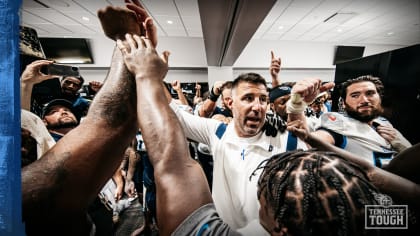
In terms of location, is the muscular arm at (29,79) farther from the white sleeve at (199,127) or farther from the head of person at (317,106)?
the head of person at (317,106)

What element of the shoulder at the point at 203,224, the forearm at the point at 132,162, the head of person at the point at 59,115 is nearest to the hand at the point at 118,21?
the head of person at the point at 59,115

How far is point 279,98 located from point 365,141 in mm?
705

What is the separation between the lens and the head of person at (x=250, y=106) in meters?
0.95

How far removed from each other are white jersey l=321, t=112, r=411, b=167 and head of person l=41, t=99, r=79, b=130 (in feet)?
2.48

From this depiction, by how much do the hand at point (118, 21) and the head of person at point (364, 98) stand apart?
0.63 meters

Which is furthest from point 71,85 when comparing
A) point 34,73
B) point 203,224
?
Result: point 203,224

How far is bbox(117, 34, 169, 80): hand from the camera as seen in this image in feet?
1.23

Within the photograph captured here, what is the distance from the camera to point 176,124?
1.19 ft

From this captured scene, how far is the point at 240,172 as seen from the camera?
33.6 inches

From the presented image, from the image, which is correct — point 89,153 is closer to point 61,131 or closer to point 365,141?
point 61,131

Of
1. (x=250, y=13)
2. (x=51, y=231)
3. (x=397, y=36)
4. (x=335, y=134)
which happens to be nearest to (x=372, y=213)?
(x=335, y=134)

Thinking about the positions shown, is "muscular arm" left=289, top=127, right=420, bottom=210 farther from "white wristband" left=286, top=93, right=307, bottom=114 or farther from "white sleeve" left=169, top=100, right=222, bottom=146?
"white sleeve" left=169, top=100, right=222, bottom=146

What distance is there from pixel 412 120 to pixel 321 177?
0.35 metres

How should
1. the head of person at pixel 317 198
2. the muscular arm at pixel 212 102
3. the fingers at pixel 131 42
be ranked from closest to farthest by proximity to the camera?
the head of person at pixel 317 198
the fingers at pixel 131 42
the muscular arm at pixel 212 102
